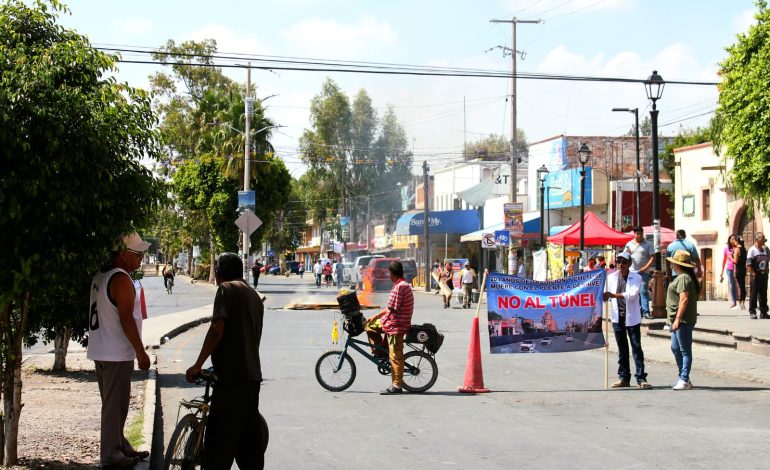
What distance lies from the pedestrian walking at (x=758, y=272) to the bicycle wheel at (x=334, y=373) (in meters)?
12.9

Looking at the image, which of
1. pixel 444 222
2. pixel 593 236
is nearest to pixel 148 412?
pixel 593 236

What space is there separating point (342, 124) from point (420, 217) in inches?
1043

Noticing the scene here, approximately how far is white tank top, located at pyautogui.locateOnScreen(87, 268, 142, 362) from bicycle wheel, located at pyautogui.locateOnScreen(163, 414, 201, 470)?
100cm

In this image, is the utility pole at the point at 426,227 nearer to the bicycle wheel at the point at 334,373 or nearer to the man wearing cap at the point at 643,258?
the man wearing cap at the point at 643,258

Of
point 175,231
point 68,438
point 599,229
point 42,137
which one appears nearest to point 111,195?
point 42,137

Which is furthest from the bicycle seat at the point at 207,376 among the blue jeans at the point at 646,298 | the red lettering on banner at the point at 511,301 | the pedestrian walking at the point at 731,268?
the pedestrian walking at the point at 731,268

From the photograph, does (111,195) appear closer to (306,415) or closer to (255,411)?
(255,411)

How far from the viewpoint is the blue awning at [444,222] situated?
204ft

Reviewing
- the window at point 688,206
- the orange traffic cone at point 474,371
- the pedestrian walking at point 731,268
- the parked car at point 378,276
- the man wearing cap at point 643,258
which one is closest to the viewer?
the orange traffic cone at point 474,371

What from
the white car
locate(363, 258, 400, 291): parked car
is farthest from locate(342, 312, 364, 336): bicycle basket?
locate(363, 258, 400, 291): parked car

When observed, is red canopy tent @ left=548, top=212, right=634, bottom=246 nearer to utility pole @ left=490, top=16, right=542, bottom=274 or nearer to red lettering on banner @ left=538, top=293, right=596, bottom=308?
utility pole @ left=490, top=16, right=542, bottom=274

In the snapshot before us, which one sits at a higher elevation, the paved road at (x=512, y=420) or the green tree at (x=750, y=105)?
the green tree at (x=750, y=105)

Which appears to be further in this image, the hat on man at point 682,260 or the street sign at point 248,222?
the street sign at point 248,222

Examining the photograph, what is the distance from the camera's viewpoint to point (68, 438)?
9711mm
